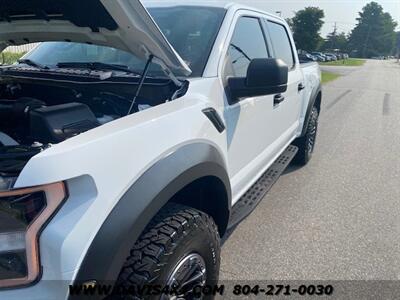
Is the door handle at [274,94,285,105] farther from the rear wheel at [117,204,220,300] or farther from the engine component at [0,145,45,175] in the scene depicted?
the engine component at [0,145,45,175]

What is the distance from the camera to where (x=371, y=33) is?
381 feet

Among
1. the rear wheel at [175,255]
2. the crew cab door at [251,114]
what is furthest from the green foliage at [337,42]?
the rear wheel at [175,255]

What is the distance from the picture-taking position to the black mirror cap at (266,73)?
2461 mm

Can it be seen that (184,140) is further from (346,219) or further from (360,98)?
(360,98)

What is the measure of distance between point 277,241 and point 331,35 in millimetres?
118100

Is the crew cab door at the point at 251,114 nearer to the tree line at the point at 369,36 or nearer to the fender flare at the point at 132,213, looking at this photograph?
the fender flare at the point at 132,213

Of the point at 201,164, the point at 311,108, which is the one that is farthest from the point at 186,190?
the point at 311,108

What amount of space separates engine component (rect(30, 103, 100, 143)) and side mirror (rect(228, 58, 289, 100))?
3.23 feet

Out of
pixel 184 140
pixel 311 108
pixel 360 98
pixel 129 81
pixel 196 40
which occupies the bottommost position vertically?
pixel 360 98

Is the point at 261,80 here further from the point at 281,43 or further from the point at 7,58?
the point at 7,58

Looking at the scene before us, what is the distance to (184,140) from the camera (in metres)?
2.01

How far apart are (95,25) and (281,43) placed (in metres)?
2.63

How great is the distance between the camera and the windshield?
2686 millimetres

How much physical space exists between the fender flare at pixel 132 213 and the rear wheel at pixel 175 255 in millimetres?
130
